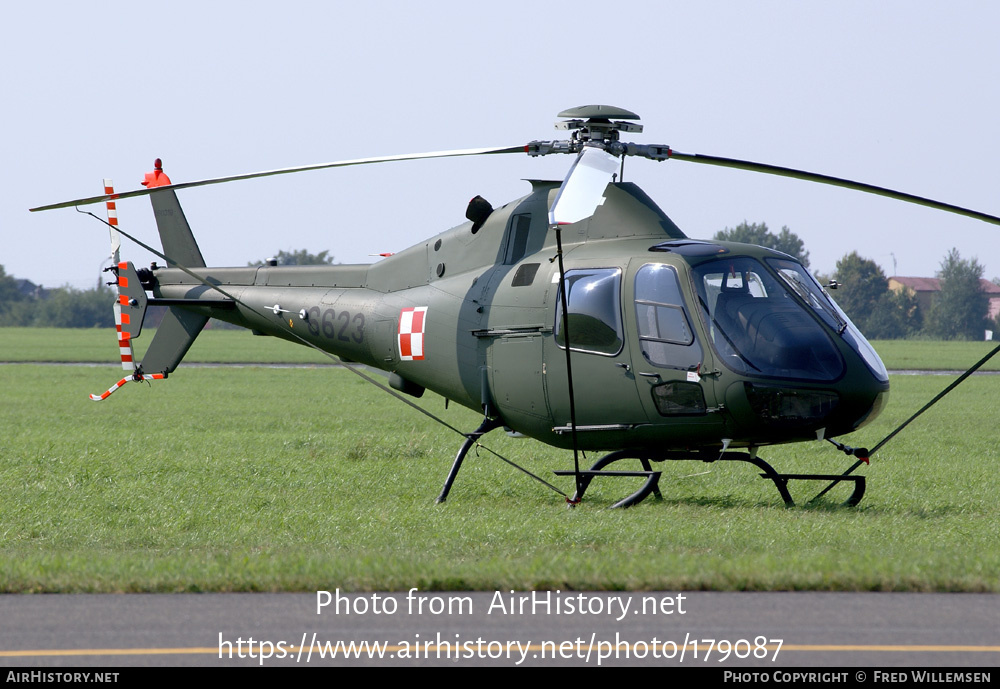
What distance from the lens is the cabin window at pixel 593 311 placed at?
1116 centimetres

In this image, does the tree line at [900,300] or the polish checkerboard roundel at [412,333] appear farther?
the tree line at [900,300]

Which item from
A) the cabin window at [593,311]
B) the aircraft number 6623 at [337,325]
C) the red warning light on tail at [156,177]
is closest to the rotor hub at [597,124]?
the cabin window at [593,311]

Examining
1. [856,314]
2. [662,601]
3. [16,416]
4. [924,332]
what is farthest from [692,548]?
[924,332]

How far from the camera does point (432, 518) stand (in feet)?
36.1

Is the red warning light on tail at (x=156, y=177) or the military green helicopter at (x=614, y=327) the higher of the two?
the red warning light on tail at (x=156, y=177)

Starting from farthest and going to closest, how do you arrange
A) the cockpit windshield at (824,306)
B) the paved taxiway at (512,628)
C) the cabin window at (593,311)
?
the cabin window at (593,311) → the cockpit windshield at (824,306) → the paved taxiway at (512,628)

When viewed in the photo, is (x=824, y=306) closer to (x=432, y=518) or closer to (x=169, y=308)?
(x=432, y=518)

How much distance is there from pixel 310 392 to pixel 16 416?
10448 millimetres

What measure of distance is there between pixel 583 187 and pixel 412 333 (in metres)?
4.29

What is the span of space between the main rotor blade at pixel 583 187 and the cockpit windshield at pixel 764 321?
1.41m

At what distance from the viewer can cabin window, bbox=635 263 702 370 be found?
35.1 ft

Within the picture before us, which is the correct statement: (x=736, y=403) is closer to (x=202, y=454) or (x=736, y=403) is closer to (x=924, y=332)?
(x=202, y=454)

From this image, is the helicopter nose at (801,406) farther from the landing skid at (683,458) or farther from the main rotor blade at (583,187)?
the main rotor blade at (583,187)

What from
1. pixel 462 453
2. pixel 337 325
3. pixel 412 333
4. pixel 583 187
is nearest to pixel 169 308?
pixel 337 325
